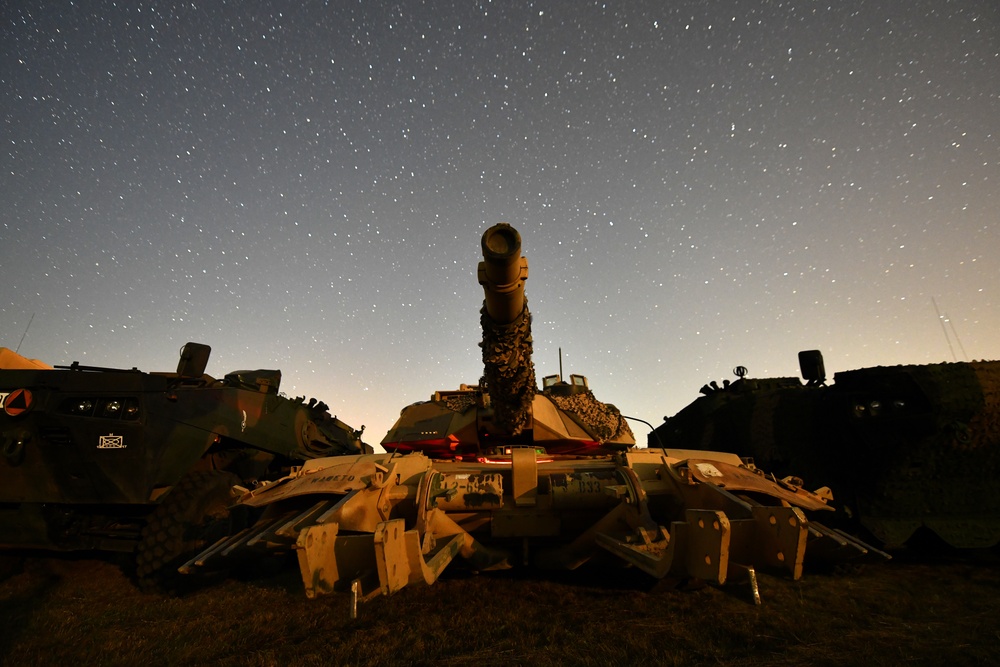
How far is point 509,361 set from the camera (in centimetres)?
448

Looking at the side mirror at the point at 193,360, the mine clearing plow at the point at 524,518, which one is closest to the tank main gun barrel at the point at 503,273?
the mine clearing plow at the point at 524,518

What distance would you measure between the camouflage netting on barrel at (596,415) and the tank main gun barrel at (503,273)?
9.57ft

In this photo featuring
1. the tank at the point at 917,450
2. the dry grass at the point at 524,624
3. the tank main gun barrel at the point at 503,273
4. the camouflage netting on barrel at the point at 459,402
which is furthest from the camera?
the camouflage netting on barrel at the point at 459,402

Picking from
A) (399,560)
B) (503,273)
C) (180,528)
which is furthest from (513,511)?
(180,528)

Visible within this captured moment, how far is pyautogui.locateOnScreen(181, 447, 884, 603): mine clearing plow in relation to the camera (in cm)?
319

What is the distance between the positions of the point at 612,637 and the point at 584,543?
2.71 feet

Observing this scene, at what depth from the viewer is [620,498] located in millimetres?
4164

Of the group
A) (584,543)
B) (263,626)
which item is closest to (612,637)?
(584,543)

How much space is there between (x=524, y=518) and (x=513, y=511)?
11cm

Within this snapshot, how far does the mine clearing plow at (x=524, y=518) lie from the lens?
10.5 ft

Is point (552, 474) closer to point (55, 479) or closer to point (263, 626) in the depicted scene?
point (263, 626)

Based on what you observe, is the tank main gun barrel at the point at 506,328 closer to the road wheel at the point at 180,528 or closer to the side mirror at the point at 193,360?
the road wheel at the point at 180,528

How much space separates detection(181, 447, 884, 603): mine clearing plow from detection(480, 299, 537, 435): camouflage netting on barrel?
0.64 meters

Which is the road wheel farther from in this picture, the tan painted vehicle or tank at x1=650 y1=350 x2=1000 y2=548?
tank at x1=650 y1=350 x2=1000 y2=548
